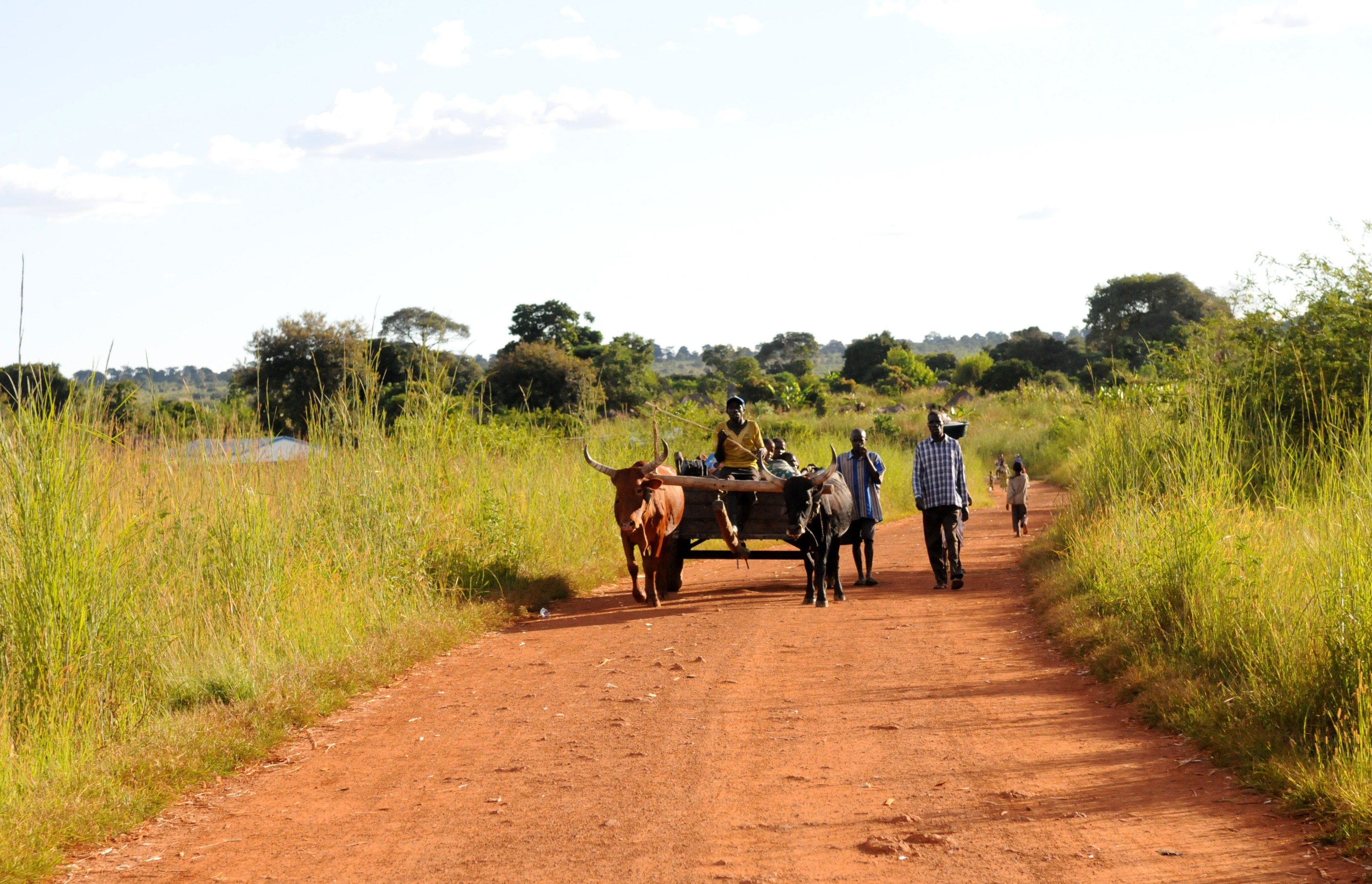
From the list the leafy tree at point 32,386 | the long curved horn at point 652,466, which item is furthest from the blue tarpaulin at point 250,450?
the long curved horn at point 652,466

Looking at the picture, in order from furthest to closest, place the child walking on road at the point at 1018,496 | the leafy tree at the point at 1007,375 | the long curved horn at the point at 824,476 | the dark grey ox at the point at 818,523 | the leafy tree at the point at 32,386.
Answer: the leafy tree at the point at 1007,375 < the child walking on road at the point at 1018,496 < the long curved horn at the point at 824,476 < the dark grey ox at the point at 818,523 < the leafy tree at the point at 32,386

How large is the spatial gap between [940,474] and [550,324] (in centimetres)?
3371

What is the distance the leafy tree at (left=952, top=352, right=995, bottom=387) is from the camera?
5725cm

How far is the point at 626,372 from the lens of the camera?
4031 cm

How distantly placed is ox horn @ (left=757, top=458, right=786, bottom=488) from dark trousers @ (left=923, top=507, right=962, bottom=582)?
1602mm

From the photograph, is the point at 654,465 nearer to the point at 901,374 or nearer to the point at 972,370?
the point at 901,374

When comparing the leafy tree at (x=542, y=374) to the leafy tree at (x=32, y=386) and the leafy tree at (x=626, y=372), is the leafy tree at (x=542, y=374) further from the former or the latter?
the leafy tree at (x=32, y=386)

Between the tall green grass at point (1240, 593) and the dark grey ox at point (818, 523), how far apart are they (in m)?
2.07

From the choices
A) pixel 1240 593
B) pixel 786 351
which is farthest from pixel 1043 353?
pixel 1240 593

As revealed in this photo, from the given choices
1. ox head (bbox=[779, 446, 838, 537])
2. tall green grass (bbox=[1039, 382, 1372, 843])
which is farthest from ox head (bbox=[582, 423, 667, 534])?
tall green grass (bbox=[1039, 382, 1372, 843])

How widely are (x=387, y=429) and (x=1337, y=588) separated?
9.15 m

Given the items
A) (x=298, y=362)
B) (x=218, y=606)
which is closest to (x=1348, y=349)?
(x=218, y=606)

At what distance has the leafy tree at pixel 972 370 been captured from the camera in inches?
2254

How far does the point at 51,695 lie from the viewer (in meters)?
6.25
